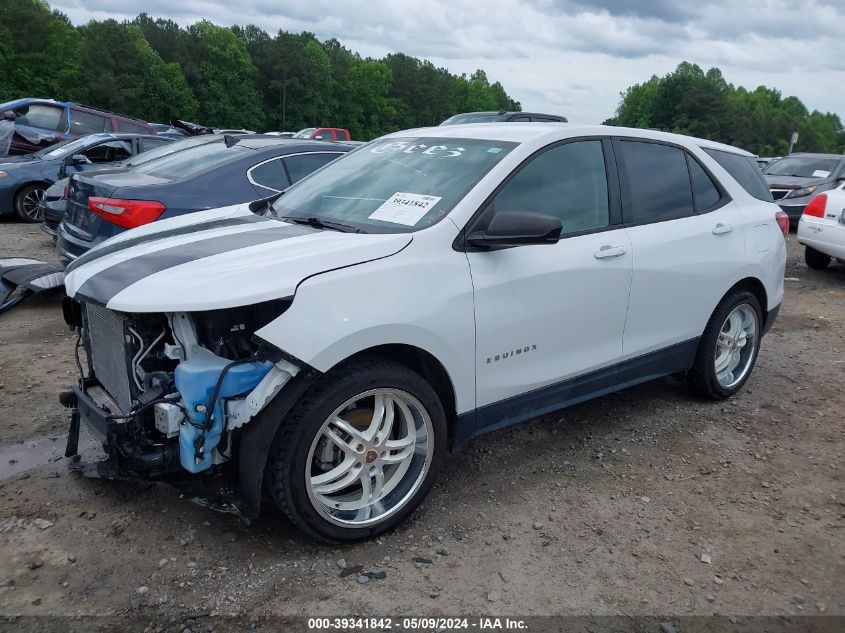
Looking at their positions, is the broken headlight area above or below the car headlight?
below

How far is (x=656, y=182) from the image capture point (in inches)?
164

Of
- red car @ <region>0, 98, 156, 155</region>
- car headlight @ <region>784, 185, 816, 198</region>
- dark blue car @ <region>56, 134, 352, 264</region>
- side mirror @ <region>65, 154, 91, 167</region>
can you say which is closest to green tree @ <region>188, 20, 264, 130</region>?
red car @ <region>0, 98, 156, 155</region>

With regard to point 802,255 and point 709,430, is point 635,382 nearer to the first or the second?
point 709,430

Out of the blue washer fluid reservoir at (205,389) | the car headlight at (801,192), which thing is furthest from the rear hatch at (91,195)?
the car headlight at (801,192)

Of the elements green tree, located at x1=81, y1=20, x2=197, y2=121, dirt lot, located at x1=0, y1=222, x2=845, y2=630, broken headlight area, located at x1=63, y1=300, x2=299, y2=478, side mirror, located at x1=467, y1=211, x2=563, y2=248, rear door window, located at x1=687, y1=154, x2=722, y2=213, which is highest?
green tree, located at x1=81, y1=20, x2=197, y2=121

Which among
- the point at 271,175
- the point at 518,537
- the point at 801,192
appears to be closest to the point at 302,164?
the point at 271,175

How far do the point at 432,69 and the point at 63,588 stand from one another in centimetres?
9693

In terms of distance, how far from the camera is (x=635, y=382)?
4117 mm

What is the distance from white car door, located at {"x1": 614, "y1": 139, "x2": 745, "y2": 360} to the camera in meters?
3.95

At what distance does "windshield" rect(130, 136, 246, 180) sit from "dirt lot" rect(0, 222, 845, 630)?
2.31m

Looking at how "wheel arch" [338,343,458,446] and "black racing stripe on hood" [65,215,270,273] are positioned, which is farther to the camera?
"black racing stripe on hood" [65,215,270,273]

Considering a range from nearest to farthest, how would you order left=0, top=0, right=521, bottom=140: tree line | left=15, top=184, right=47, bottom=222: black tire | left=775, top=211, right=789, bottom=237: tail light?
left=775, top=211, right=789, bottom=237: tail light < left=15, top=184, right=47, bottom=222: black tire < left=0, top=0, right=521, bottom=140: tree line

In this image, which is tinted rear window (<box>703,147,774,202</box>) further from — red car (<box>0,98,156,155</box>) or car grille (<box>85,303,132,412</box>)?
red car (<box>0,98,156,155</box>)

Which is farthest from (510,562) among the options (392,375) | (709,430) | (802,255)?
(802,255)
